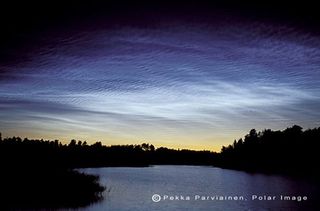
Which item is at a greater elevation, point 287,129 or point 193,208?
point 287,129

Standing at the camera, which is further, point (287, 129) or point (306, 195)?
point (287, 129)

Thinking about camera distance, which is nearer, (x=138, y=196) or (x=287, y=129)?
(x=138, y=196)

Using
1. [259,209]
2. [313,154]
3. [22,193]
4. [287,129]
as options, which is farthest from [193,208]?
[287,129]

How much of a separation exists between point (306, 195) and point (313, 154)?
8650 cm

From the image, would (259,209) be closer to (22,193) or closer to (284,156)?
(22,193)

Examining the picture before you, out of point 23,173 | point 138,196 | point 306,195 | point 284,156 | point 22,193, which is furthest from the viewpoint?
point 284,156

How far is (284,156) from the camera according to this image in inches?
6255

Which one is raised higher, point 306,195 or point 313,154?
point 313,154

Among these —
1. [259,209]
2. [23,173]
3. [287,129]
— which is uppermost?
[287,129]

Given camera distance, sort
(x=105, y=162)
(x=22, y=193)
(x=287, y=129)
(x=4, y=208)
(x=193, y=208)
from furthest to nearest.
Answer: (x=105, y=162), (x=287, y=129), (x=193, y=208), (x=22, y=193), (x=4, y=208)

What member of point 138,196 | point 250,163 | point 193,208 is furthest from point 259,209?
point 250,163

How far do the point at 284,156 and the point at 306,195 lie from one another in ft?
337

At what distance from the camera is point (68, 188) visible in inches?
1849

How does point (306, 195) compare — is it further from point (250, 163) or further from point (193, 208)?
point (250, 163)
